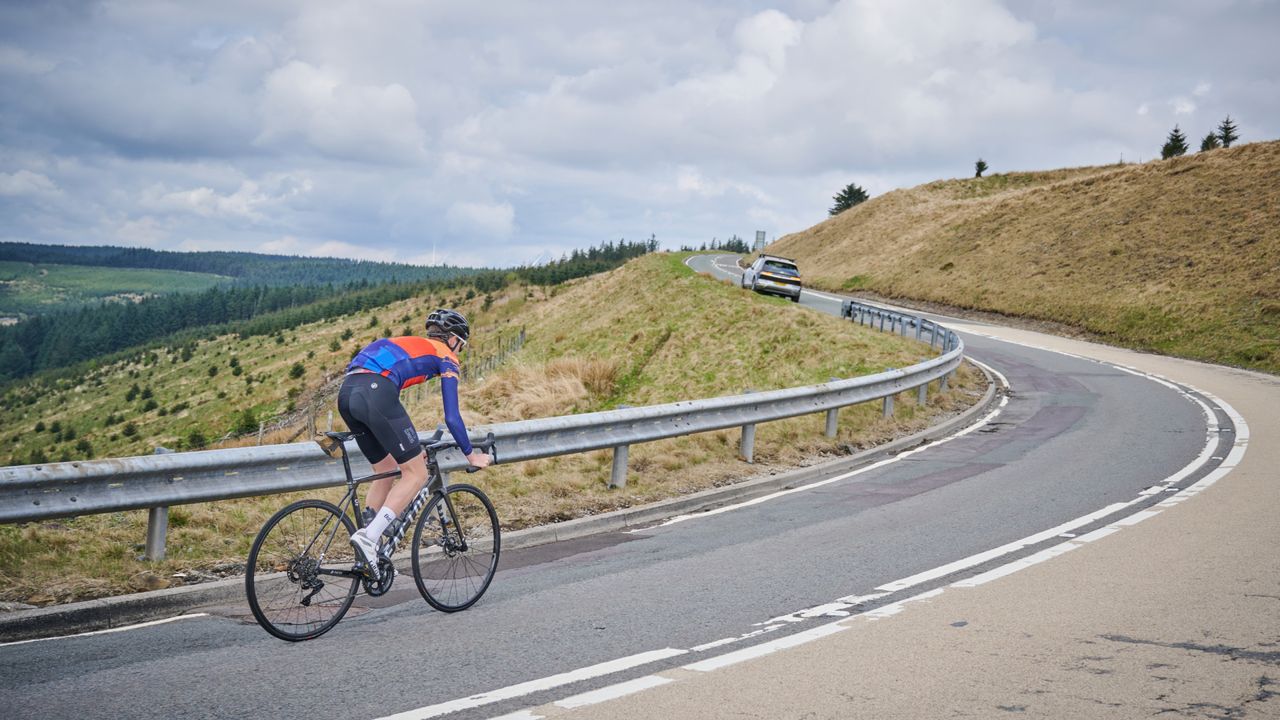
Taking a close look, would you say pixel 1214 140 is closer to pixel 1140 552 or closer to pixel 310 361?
pixel 1140 552

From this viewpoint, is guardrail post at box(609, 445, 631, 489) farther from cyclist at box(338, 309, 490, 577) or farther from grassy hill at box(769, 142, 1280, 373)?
grassy hill at box(769, 142, 1280, 373)

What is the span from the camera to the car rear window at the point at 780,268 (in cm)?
3297

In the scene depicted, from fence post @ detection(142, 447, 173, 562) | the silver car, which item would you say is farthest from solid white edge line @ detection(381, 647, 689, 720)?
the silver car

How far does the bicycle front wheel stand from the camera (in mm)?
5492

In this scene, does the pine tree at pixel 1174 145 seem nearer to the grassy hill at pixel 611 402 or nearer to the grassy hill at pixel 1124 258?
the grassy hill at pixel 1124 258

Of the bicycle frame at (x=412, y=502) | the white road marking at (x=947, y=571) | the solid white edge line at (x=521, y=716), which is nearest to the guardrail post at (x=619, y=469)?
the white road marking at (x=947, y=571)

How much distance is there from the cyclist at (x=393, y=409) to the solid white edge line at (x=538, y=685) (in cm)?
155

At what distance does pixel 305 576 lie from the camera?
5.09 m

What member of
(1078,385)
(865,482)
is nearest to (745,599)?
(865,482)

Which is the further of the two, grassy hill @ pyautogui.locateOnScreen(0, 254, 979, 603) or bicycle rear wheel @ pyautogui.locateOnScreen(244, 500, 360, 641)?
grassy hill @ pyautogui.locateOnScreen(0, 254, 979, 603)

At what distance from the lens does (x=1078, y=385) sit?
1917cm

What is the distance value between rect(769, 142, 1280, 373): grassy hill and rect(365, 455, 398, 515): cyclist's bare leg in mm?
26568

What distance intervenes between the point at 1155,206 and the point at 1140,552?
155 feet

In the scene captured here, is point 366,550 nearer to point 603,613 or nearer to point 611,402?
point 603,613
